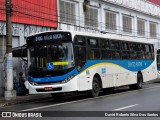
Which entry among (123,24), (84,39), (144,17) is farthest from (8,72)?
(144,17)

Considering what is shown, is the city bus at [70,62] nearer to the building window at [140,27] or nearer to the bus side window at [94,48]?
the bus side window at [94,48]

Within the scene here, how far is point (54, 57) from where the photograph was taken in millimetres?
16250

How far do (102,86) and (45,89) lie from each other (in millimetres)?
3707

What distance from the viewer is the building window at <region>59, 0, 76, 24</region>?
27.3 metres

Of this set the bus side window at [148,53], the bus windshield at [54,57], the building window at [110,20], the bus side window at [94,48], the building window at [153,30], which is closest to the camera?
the bus windshield at [54,57]

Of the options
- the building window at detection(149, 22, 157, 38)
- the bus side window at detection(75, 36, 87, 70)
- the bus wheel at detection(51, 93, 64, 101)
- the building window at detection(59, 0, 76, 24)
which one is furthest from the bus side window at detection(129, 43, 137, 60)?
the building window at detection(149, 22, 157, 38)

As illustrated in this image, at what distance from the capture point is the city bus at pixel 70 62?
16.2 m

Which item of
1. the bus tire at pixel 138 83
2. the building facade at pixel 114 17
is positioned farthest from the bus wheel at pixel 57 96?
the building facade at pixel 114 17

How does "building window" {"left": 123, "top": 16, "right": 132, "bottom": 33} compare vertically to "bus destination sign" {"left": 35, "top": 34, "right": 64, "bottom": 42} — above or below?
above

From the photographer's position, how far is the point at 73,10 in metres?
29.0

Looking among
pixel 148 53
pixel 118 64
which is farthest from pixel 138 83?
pixel 118 64

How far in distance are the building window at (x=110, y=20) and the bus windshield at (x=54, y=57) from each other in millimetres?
17397

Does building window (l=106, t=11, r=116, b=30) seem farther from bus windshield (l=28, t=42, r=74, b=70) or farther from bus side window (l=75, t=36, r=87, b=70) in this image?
bus windshield (l=28, t=42, r=74, b=70)

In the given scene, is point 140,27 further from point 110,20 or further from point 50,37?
point 50,37
